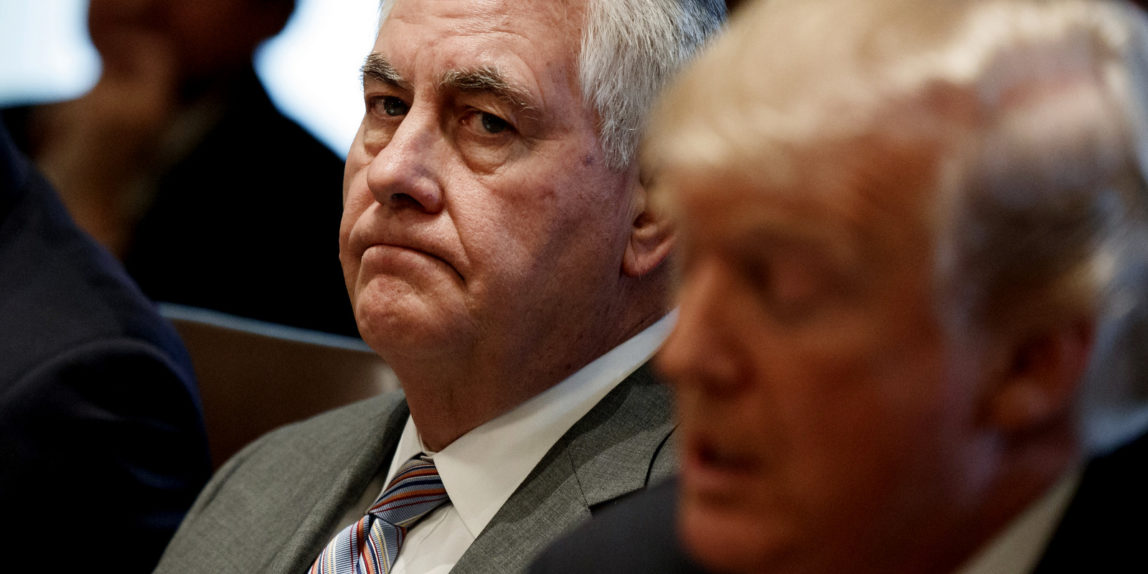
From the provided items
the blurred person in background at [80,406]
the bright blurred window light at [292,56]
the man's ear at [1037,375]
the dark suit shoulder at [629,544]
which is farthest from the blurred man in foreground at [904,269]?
the bright blurred window light at [292,56]

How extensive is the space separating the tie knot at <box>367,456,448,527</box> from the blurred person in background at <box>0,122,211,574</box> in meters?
0.51

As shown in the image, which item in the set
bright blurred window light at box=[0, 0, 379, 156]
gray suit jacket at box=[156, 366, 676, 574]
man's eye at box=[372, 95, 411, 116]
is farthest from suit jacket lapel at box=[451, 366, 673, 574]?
bright blurred window light at box=[0, 0, 379, 156]

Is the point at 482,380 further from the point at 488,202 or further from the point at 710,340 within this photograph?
the point at 710,340

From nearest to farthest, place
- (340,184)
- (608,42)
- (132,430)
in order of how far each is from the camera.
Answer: (608,42) < (132,430) < (340,184)

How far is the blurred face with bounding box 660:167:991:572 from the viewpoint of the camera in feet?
2.09

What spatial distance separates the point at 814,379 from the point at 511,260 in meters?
0.78

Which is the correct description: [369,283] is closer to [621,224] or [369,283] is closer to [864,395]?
[621,224]

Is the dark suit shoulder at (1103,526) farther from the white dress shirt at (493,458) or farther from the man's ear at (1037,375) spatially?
the white dress shirt at (493,458)

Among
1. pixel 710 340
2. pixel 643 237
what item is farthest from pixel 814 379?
pixel 643 237

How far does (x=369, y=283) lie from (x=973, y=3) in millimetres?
904

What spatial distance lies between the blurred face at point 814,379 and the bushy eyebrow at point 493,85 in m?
0.75

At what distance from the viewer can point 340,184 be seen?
300 centimetres

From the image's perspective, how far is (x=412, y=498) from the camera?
1.48 meters

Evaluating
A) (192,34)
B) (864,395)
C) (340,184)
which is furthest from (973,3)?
(192,34)
